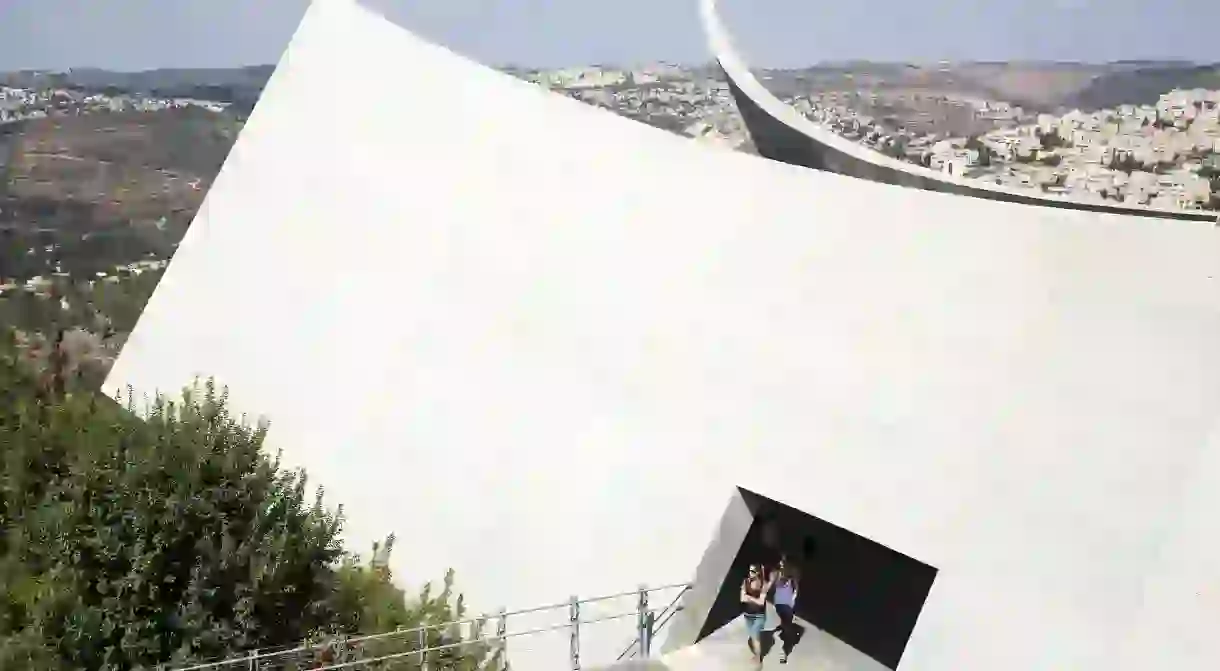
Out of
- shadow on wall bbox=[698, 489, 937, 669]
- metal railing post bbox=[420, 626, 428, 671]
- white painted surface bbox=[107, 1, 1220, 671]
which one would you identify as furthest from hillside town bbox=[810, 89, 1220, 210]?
metal railing post bbox=[420, 626, 428, 671]

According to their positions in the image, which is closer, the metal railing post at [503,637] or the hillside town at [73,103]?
the metal railing post at [503,637]

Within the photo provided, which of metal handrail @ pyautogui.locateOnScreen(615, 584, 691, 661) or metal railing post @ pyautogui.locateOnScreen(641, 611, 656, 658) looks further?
metal handrail @ pyautogui.locateOnScreen(615, 584, 691, 661)

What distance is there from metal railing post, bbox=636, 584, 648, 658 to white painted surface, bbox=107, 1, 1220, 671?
0.79 ft

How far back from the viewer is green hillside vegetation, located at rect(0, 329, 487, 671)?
148 inches

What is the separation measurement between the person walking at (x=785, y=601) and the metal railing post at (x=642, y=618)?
45 centimetres

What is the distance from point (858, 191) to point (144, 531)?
2.76 m

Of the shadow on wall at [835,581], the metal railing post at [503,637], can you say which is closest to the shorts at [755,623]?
the shadow on wall at [835,581]

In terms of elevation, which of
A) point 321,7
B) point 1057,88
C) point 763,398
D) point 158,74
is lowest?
point 763,398

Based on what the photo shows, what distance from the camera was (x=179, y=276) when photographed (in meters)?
7.83

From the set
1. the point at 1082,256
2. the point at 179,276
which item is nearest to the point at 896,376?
the point at 1082,256

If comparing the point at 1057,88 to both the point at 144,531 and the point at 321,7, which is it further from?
the point at 144,531

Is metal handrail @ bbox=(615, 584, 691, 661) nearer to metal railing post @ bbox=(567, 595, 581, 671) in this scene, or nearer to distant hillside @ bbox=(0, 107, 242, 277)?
metal railing post @ bbox=(567, 595, 581, 671)

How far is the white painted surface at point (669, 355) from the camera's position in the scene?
3.12 m

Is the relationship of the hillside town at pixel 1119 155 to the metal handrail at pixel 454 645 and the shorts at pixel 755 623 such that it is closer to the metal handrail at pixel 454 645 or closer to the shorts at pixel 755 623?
the shorts at pixel 755 623
